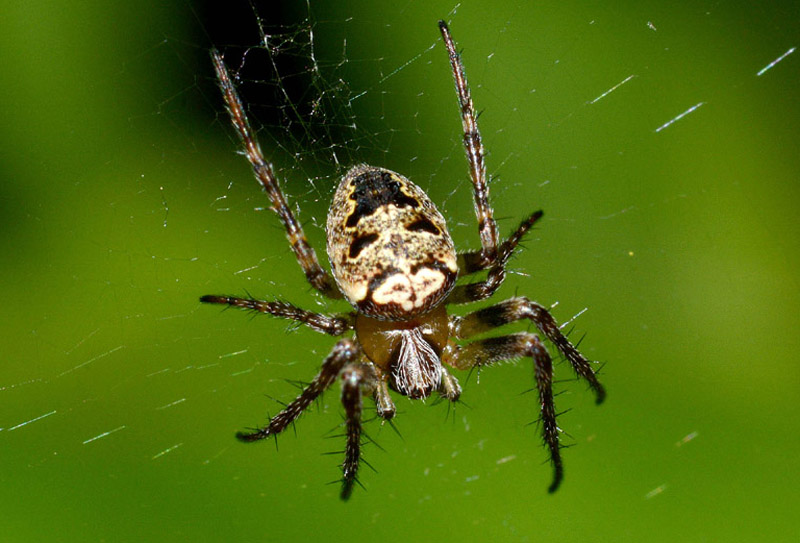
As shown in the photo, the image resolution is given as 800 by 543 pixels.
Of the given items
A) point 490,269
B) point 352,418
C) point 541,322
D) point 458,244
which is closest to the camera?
point 352,418

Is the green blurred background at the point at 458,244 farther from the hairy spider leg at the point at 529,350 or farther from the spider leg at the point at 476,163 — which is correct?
the spider leg at the point at 476,163

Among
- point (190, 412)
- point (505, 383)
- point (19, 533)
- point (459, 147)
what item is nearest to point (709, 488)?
point (505, 383)

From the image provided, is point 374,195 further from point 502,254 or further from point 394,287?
point 502,254

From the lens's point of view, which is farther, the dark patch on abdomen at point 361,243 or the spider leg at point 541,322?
the spider leg at point 541,322

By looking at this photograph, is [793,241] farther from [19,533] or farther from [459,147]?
[19,533]

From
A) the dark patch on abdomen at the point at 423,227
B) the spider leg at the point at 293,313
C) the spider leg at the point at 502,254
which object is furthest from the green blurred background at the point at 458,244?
the dark patch on abdomen at the point at 423,227

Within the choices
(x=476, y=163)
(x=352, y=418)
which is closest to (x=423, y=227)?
(x=476, y=163)
